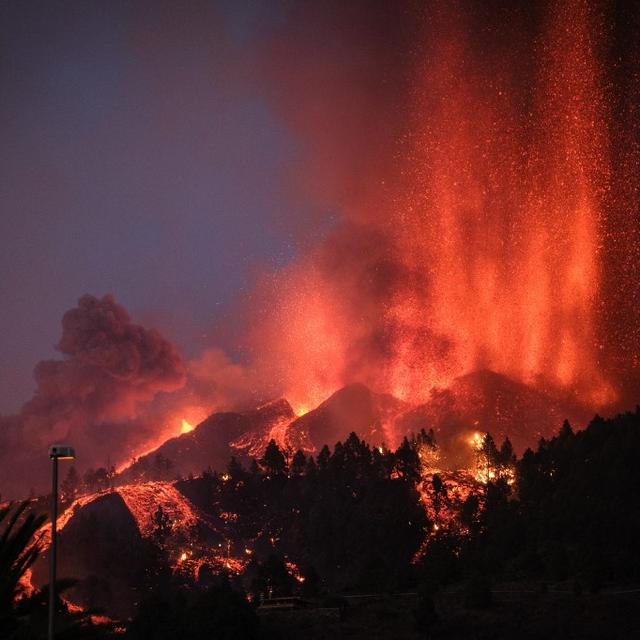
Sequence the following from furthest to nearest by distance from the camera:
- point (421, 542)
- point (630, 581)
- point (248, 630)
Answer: point (421, 542) → point (630, 581) → point (248, 630)

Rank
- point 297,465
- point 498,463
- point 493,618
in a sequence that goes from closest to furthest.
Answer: point 493,618 < point 498,463 < point 297,465

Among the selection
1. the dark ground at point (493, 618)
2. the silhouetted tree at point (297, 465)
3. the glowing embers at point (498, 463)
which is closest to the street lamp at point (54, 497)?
the dark ground at point (493, 618)

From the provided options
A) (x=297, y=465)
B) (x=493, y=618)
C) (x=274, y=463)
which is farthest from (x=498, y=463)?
(x=493, y=618)

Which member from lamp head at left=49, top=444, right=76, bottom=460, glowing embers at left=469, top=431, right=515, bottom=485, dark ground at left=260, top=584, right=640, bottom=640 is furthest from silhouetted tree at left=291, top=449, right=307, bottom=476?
lamp head at left=49, top=444, right=76, bottom=460

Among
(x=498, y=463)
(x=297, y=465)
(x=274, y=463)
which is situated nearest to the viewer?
(x=498, y=463)

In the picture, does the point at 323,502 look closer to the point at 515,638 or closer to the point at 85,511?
the point at 85,511

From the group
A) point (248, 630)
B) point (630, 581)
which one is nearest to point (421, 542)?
point (630, 581)

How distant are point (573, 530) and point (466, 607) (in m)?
30.6

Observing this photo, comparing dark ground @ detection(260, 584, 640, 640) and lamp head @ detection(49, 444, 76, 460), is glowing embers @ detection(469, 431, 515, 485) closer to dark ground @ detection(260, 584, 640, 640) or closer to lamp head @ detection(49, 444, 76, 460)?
dark ground @ detection(260, 584, 640, 640)

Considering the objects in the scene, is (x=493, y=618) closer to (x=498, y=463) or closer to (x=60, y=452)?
(x=60, y=452)

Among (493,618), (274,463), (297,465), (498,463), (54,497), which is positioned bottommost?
(493,618)

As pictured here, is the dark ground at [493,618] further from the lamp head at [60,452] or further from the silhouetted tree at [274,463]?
the silhouetted tree at [274,463]

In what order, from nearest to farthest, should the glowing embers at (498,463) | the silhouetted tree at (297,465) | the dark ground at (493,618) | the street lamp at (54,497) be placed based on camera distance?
the street lamp at (54,497), the dark ground at (493,618), the glowing embers at (498,463), the silhouetted tree at (297,465)

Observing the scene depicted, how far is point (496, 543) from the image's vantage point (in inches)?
4328
